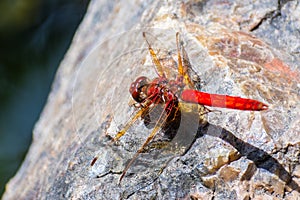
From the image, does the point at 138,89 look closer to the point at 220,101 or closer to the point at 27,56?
the point at 220,101

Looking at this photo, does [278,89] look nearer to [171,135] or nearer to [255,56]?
[255,56]

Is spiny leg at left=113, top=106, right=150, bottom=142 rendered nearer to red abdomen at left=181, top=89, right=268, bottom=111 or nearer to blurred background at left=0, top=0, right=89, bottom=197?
red abdomen at left=181, top=89, right=268, bottom=111

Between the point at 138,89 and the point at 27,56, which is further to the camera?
the point at 27,56

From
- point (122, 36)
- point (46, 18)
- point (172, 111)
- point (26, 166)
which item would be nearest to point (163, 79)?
point (172, 111)

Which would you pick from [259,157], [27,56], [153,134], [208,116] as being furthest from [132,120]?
[27,56]

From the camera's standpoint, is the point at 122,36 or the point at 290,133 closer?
the point at 290,133

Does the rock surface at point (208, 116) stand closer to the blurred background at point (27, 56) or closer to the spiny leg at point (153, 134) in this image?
the spiny leg at point (153, 134)

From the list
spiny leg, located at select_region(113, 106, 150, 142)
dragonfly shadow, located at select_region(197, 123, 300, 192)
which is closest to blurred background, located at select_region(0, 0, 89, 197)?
spiny leg, located at select_region(113, 106, 150, 142)
